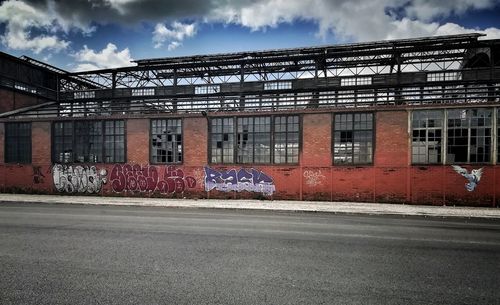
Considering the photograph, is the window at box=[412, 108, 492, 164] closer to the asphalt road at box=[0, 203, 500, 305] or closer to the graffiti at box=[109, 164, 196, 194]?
the asphalt road at box=[0, 203, 500, 305]

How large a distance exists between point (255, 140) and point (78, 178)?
1225 centimetres

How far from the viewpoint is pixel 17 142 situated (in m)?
22.1

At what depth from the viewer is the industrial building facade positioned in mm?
16438

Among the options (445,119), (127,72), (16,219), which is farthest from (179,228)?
(127,72)

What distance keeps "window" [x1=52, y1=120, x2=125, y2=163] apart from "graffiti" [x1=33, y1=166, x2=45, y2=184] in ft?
4.26

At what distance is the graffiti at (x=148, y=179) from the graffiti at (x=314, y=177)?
6.93 metres

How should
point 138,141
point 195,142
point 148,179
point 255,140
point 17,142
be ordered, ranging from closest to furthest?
1. point 255,140
2. point 195,142
3. point 148,179
4. point 138,141
5. point 17,142

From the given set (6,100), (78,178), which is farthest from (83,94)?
(78,178)

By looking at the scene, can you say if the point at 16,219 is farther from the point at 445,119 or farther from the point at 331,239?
the point at 445,119

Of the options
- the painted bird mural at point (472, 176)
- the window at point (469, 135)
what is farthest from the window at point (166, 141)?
the painted bird mural at point (472, 176)

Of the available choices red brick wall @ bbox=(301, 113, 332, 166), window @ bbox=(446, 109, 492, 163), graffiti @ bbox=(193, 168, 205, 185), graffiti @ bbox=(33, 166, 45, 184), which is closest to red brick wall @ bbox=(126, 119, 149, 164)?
graffiti @ bbox=(193, 168, 205, 185)

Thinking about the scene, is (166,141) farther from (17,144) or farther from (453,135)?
(453,135)

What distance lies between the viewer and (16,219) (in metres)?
10.8

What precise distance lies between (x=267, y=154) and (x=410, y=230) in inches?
408
